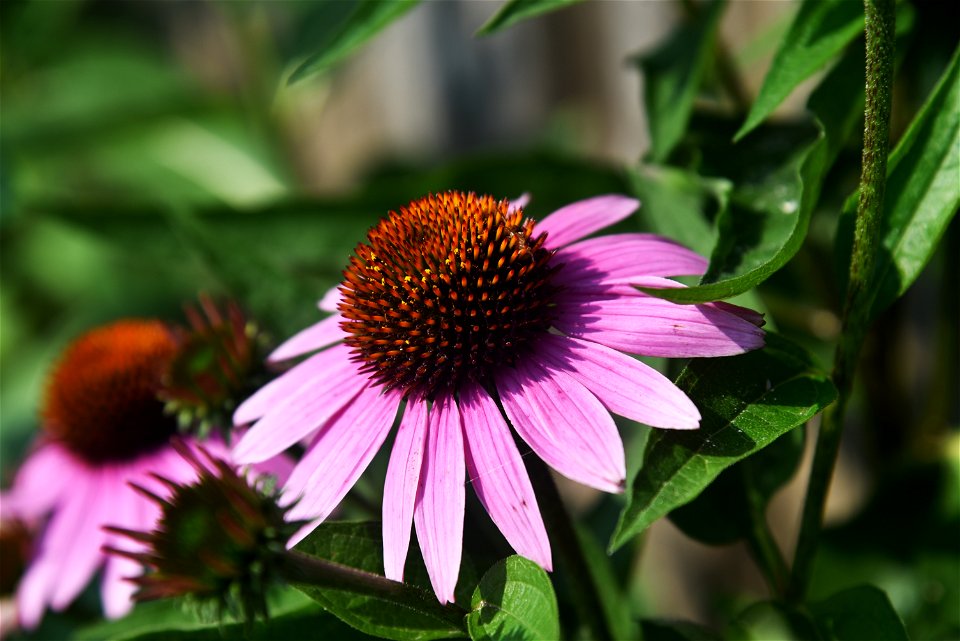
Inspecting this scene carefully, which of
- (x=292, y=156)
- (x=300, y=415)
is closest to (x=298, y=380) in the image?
(x=300, y=415)

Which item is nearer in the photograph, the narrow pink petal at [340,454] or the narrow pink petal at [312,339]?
the narrow pink petal at [340,454]

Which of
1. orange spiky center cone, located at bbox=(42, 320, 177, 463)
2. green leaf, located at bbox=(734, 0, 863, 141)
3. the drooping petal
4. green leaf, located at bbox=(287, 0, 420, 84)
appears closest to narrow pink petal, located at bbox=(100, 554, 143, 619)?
orange spiky center cone, located at bbox=(42, 320, 177, 463)

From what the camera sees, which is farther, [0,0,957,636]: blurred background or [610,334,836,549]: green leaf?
[0,0,957,636]: blurred background

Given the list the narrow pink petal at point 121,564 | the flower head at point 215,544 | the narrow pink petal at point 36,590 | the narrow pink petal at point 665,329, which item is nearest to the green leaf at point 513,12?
the narrow pink petal at point 665,329

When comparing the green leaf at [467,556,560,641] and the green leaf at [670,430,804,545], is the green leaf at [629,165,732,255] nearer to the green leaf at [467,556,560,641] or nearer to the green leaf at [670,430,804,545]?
the green leaf at [670,430,804,545]

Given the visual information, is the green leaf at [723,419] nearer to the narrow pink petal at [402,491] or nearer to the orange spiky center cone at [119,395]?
the narrow pink petal at [402,491]
